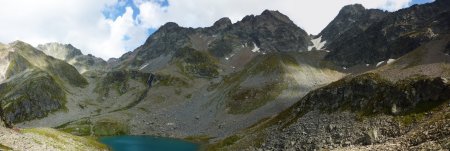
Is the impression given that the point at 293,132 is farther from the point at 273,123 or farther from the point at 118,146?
the point at 118,146

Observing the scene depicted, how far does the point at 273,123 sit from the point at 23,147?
70434 mm

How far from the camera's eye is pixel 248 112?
192 metres

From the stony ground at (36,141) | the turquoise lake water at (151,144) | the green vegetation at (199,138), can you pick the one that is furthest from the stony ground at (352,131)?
the green vegetation at (199,138)

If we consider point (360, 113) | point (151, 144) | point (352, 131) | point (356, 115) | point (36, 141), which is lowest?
point (352, 131)

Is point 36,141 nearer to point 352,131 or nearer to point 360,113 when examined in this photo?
point 352,131

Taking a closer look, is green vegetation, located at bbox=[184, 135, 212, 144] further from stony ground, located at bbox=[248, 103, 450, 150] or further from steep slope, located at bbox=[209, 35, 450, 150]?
stony ground, located at bbox=[248, 103, 450, 150]

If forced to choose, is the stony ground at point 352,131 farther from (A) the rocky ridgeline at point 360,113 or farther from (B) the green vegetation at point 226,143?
(B) the green vegetation at point 226,143

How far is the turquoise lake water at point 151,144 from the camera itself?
495 ft

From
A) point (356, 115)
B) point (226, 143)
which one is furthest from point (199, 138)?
point (356, 115)

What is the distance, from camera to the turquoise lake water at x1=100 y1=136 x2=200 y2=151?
495 feet

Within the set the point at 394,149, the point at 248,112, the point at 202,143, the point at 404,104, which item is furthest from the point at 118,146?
the point at 394,149

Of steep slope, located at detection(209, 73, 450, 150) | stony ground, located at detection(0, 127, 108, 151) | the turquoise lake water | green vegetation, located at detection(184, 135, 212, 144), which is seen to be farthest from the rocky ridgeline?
green vegetation, located at detection(184, 135, 212, 144)

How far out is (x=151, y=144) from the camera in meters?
166

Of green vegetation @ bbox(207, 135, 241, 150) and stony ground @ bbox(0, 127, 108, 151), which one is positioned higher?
stony ground @ bbox(0, 127, 108, 151)
